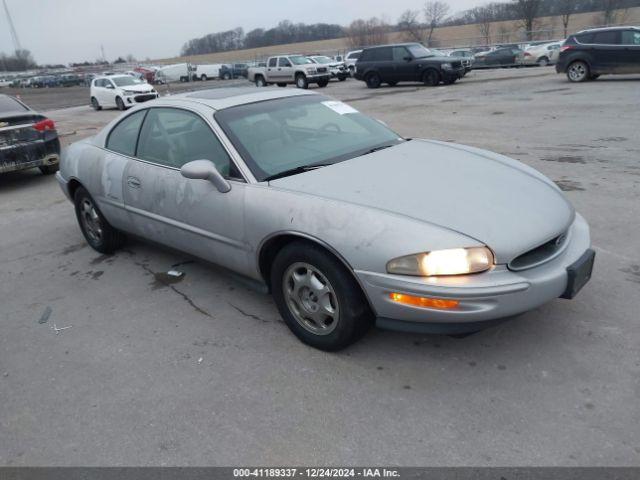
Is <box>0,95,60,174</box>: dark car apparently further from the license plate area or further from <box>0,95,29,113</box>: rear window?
the license plate area

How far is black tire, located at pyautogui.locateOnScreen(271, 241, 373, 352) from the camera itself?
9.29ft

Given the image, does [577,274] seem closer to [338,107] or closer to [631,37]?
[338,107]

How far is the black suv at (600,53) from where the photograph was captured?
624 inches

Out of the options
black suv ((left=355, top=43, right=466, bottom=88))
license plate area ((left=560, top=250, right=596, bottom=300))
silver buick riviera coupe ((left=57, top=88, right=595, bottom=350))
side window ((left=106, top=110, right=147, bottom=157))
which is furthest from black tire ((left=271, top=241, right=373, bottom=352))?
black suv ((left=355, top=43, right=466, bottom=88))

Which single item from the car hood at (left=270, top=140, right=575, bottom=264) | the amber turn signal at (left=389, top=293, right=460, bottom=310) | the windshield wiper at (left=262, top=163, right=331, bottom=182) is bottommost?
the amber turn signal at (left=389, top=293, right=460, bottom=310)

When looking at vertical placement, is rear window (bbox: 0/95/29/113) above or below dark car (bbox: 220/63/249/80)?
above

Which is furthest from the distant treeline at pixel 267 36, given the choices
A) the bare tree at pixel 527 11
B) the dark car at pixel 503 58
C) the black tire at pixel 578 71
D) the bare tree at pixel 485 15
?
the black tire at pixel 578 71

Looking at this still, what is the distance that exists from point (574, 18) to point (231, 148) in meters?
69.0

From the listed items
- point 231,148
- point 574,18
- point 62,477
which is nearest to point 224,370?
point 62,477

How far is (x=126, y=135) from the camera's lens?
450 centimetres

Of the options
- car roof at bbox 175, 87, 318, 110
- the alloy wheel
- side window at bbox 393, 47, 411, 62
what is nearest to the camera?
the alloy wheel

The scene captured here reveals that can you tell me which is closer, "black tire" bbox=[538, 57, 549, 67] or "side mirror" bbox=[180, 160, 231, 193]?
"side mirror" bbox=[180, 160, 231, 193]

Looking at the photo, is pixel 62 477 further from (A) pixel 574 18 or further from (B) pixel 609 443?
(A) pixel 574 18

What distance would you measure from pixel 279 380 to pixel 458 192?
148cm
